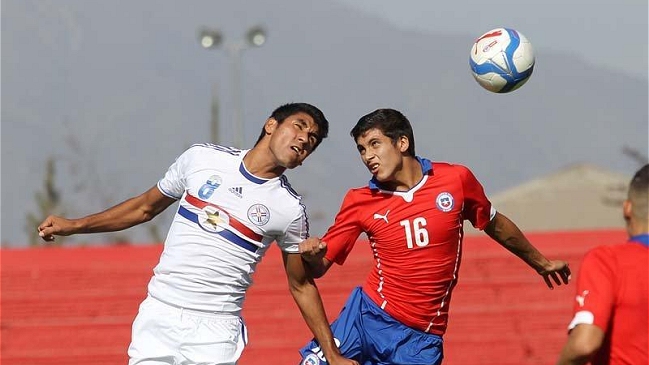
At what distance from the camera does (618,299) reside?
12.8ft

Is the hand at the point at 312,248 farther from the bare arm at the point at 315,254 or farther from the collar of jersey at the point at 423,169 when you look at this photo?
the collar of jersey at the point at 423,169

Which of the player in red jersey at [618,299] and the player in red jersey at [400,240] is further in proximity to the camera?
the player in red jersey at [400,240]

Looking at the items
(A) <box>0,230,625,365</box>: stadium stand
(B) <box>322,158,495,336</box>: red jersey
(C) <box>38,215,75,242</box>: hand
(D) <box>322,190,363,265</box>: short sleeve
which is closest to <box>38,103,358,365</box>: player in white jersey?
(D) <box>322,190,363,265</box>: short sleeve

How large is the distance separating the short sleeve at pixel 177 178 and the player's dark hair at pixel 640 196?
8.00 feet

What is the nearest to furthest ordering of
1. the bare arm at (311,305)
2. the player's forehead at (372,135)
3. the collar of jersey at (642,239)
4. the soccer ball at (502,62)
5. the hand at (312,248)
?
the collar of jersey at (642,239) → the hand at (312,248) → the bare arm at (311,305) → the player's forehead at (372,135) → the soccer ball at (502,62)

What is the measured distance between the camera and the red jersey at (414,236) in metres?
5.66

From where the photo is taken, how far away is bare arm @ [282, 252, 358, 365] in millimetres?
5512

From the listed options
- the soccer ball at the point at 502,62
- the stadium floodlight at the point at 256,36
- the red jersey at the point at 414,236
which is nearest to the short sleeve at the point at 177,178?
the red jersey at the point at 414,236

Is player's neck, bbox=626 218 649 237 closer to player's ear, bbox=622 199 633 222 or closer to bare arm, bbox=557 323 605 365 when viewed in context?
player's ear, bbox=622 199 633 222

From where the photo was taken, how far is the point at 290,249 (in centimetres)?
555

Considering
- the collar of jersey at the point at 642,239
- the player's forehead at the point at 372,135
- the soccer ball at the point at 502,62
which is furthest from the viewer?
the soccer ball at the point at 502,62

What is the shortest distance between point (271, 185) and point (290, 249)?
1.02 feet

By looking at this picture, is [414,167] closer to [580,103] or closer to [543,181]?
[543,181]

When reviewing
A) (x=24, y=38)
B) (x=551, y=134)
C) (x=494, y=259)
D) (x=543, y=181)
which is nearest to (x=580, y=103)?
(x=551, y=134)
